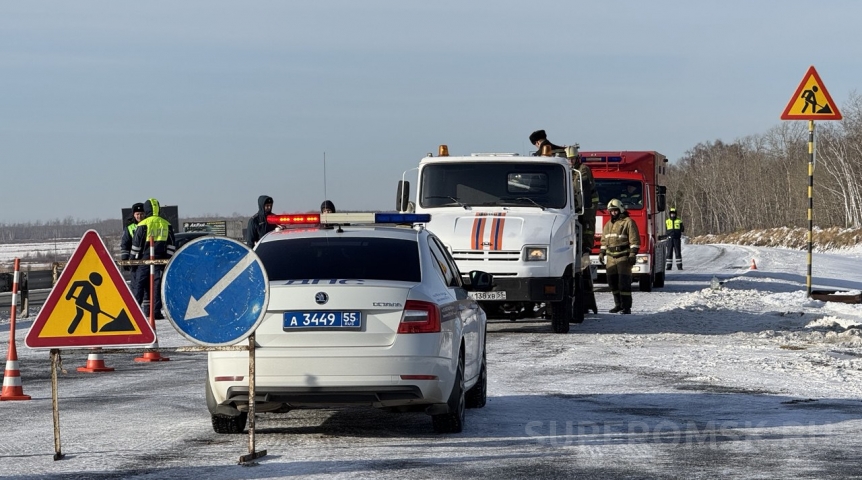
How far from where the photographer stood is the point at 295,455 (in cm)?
773

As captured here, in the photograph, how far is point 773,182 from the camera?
146 meters

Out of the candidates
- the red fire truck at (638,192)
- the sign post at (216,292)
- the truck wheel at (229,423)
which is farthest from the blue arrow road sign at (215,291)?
the red fire truck at (638,192)

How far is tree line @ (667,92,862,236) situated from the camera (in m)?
106

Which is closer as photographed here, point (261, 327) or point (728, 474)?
point (728, 474)

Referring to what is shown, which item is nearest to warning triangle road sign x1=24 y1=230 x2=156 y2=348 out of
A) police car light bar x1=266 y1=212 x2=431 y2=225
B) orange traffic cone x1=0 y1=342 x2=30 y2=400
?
police car light bar x1=266 y1=212 x2=431 y2=225

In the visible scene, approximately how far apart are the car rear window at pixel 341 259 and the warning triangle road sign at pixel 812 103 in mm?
12902

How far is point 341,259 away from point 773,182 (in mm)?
143235

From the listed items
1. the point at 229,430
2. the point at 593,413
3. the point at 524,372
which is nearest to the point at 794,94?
the point at 524,372

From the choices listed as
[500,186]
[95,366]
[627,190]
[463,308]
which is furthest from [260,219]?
[463,308]

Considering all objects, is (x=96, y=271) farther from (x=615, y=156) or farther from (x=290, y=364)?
(x=615, y=156)

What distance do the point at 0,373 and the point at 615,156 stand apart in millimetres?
16177

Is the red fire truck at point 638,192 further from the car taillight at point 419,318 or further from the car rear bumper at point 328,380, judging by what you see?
the car rear bumper at point 328,380

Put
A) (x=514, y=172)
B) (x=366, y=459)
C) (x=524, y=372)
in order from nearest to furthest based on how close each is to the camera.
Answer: (x=366, y=459)
(x=524, y=372)
(x=514, y=172)

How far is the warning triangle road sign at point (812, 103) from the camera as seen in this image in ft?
66.2
